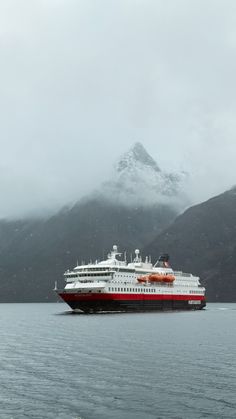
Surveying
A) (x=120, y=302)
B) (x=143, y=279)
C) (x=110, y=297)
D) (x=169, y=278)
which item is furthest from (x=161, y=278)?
(x=110, y=297)

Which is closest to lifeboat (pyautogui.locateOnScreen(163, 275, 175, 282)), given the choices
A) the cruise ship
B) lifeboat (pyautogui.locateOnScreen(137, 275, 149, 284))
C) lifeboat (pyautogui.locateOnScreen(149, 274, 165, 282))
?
the cruise ship

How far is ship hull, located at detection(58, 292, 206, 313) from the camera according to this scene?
13350cm

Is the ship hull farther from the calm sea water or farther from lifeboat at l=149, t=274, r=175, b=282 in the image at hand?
the calm sea water

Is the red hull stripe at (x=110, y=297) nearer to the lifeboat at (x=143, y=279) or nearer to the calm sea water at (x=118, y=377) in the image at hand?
the lifeboat at (x=143, y=279)

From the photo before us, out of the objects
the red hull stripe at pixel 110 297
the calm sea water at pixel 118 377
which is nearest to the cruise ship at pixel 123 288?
the red hull stripe at pixel 110 297

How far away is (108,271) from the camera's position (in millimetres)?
136000

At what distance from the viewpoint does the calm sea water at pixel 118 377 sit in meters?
38.2

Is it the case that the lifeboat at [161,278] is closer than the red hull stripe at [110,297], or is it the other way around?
the red hull stripe at [110,297]

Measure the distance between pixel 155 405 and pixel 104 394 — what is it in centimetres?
478

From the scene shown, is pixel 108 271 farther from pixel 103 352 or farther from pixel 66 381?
pixel 66 381

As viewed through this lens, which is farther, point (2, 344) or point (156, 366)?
point (2, 344)

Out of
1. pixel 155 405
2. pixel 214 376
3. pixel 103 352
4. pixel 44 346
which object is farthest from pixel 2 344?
pixel 155 405

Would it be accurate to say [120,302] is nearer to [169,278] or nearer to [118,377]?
[169,278]

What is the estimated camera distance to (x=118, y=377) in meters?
48.7
